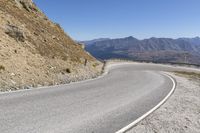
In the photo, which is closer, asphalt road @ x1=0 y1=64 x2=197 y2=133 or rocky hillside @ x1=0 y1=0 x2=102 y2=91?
asphalt road @ x1=0 y1=64 x2=197 y2=133

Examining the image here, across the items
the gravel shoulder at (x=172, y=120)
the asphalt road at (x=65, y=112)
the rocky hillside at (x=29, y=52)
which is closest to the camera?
the asphalt road at (x=65, y=112)

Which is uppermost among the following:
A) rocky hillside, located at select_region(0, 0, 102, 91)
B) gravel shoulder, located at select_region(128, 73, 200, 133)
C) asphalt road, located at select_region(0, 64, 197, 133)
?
rocky hillside, located at select_region(0, 0, 102, 91)

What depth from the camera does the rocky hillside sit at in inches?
683

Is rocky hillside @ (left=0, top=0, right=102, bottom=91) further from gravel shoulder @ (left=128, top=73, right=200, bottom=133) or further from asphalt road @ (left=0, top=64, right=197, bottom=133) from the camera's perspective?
gravel shoulder @ (left=128, top=73, right=200, bottom=133)

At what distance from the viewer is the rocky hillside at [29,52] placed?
56.9 feet

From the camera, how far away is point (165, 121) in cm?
1066

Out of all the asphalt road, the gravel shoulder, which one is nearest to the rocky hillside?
the asphalt road

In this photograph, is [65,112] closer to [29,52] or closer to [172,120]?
[172,120]

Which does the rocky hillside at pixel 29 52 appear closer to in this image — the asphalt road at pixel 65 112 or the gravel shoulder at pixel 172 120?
the asphalt road at pixel 65 112

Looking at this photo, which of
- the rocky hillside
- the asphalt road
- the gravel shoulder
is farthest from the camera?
the rocky hillside

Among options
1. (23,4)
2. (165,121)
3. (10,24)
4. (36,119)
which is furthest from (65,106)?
(23,4)

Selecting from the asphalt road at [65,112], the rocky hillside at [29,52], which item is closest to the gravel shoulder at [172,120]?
the asphalt road at [65,112]

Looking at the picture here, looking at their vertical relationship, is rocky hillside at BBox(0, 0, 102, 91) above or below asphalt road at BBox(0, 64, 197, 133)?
above

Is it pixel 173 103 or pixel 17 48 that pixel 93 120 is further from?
pixel 17 48
